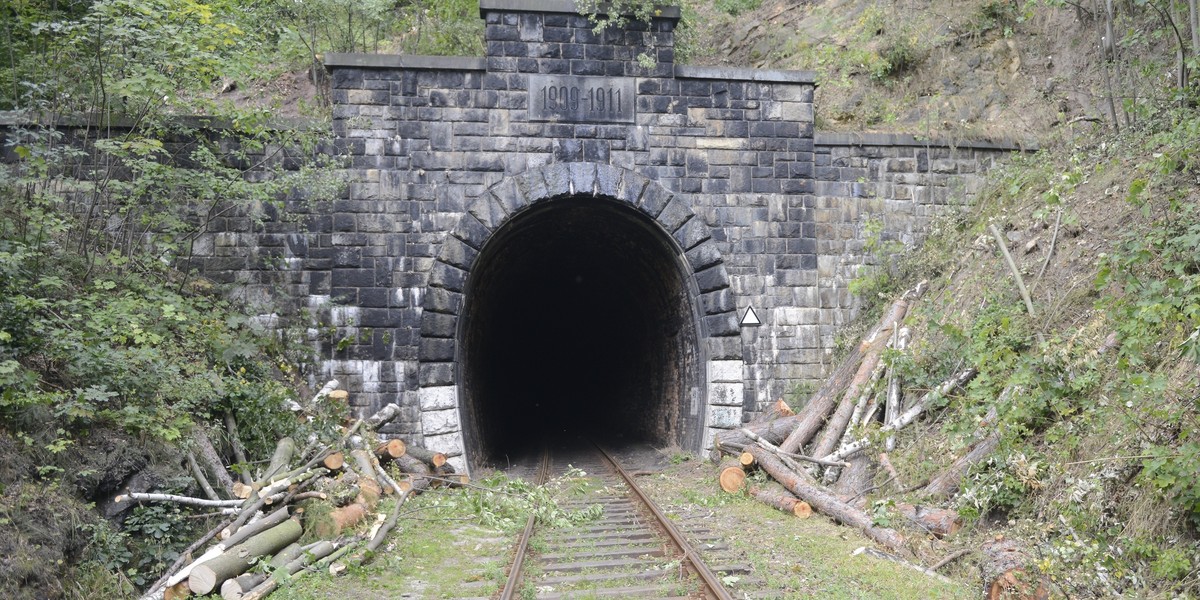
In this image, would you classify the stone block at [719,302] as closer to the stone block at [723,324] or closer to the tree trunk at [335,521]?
the stone block at [723,324]

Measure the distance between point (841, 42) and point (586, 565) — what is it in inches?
450

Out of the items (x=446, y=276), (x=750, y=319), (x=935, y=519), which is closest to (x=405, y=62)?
(x=446, y=276)

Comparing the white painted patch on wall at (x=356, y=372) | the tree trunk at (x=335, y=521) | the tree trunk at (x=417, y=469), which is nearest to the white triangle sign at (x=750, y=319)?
the tree trunk at (x=417, y=469)

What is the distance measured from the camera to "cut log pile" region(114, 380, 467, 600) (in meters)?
5.98

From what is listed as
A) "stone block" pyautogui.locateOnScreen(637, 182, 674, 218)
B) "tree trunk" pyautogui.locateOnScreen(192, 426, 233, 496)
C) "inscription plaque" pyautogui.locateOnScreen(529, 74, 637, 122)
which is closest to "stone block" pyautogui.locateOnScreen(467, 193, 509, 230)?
"inscription plaque" pyautogui.locateOnScreen(529, 74, 637, 122)

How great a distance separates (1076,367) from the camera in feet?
22.4

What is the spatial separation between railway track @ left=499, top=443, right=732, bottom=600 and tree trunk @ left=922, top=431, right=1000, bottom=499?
2144 mm

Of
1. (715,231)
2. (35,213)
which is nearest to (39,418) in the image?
(35,213)

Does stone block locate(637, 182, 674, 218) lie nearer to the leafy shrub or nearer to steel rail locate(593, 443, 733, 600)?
steel rail locate(593, 443, 733, 600)

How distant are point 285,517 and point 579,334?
15.5 meters

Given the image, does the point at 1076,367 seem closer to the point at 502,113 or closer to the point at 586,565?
the point at 586,565

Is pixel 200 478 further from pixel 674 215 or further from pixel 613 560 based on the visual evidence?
pixel 674 215

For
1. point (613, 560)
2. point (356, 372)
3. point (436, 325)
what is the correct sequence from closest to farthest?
point (613, 560)
point (356, 372)
point (436, 325)

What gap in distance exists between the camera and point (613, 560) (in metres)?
6.93
